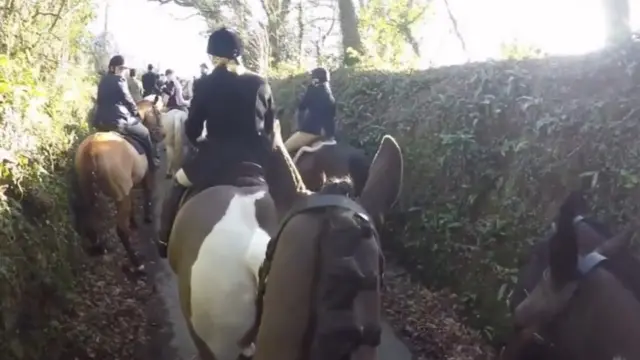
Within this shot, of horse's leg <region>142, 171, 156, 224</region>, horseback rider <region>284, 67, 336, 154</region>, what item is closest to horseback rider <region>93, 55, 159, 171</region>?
horse's leg <region>142, 171, 156, 224</region>

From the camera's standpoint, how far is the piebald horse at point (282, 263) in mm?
2439

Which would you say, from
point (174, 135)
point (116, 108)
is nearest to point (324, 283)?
point (116, 108)

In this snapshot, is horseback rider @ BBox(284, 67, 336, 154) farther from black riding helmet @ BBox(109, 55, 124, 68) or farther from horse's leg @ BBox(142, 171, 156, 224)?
black riding helmet @ BBox(109, 55, 124, 68)

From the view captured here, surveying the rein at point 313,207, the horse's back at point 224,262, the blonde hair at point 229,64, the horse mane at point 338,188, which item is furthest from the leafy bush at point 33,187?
the horse mane at point 338,188

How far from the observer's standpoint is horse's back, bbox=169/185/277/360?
3988mm

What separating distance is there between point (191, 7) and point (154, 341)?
2401 centimetres

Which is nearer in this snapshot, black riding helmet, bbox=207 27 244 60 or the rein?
the rein

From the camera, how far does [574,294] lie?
2.61 metres

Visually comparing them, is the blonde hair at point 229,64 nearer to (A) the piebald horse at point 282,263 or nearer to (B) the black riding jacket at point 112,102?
(A) the piebald horse at point 282,263

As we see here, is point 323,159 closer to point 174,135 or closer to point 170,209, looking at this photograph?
point 170,209

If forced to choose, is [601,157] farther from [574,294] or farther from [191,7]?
[191,7]

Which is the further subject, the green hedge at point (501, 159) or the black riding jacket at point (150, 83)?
the black riding jacket at point (150, 83)

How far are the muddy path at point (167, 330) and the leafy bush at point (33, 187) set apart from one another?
100 cm

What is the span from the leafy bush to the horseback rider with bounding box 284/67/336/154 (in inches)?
121
